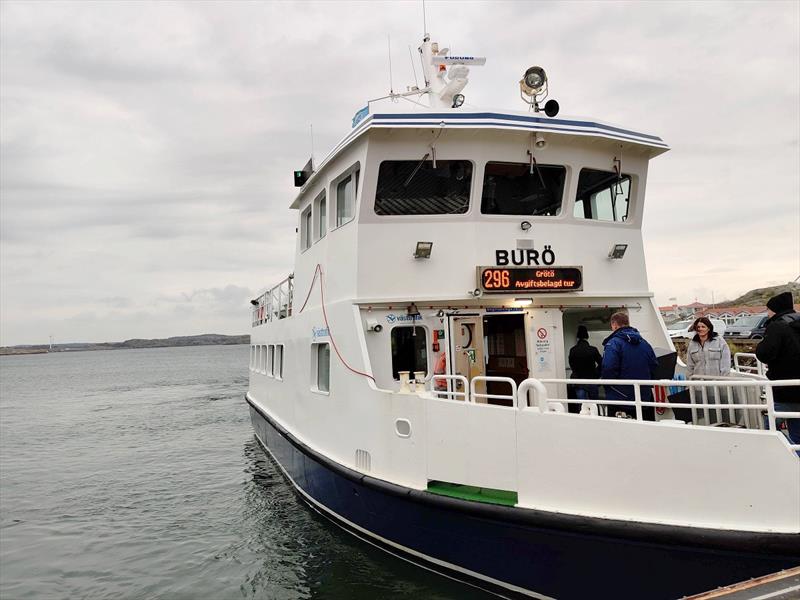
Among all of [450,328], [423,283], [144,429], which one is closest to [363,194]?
[423,283]

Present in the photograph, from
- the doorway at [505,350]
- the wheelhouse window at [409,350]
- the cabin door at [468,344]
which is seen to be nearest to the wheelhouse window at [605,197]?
the doorway at [505,350]

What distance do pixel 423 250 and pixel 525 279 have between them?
125 centimetres

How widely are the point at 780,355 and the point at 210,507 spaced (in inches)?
374

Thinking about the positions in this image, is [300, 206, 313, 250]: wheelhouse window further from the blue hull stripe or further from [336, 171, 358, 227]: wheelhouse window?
the blue hull stripe

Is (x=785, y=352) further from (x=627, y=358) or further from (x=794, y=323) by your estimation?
(x=627, y=358)

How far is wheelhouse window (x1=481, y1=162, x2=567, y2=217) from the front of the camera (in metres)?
7.15

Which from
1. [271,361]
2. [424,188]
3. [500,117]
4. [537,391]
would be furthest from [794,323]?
[271,361]

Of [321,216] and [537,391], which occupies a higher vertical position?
[321,216]

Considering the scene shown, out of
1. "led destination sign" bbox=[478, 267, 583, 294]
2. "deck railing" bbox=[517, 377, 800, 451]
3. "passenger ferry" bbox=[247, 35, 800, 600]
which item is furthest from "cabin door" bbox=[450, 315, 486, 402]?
"deck railing" bbox=[517, 377, 800, 451]

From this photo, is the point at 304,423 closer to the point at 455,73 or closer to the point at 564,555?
the point at 564,555

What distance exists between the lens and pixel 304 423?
870 centimetres

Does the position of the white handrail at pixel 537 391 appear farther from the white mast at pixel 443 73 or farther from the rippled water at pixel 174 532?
the white mast at pixel 443 73

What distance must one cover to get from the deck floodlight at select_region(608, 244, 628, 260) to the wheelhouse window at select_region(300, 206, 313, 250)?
4.67 meters

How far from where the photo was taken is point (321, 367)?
8.08 metres
